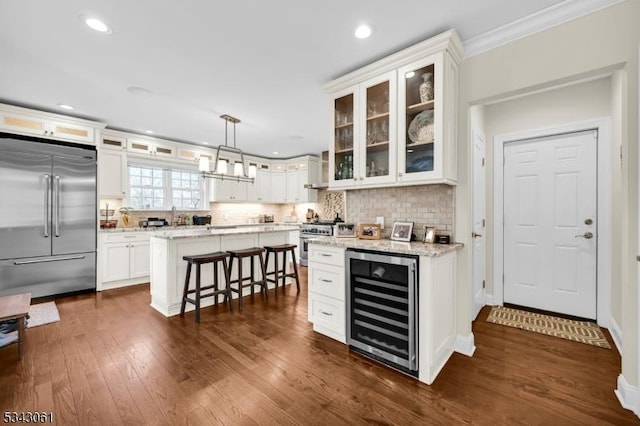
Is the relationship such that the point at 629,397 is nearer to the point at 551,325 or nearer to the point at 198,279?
the point at 551,325

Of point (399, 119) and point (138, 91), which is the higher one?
point (138, 91)

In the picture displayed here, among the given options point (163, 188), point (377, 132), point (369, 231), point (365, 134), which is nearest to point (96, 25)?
point (365, 134)

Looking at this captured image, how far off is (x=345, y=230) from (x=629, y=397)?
7.51 ft

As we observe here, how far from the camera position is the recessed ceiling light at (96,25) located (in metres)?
2.08

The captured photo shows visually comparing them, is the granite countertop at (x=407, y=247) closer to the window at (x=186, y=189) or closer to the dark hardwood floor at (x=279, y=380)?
the dark hardwood floor at (x=279, y=380)

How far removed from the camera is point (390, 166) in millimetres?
2547

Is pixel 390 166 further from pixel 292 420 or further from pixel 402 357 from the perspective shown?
pixel 292 420

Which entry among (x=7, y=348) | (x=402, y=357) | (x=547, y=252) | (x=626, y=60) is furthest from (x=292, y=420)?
(x=547, y=252)

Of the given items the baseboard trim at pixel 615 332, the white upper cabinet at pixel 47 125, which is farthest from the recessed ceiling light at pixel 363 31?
the white upper cabinet at pixel 47 125

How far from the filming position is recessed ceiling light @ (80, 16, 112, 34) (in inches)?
81.7

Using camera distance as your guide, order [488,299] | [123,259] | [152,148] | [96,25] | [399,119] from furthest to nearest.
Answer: [152,148]
[123,259]
[488,299]
[399,119]
[96,25]

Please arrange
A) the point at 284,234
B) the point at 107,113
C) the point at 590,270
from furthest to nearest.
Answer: the point at 284,234, the point at 107,113, the point at 590,270

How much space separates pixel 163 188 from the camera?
18.4 feet

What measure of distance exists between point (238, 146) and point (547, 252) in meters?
5.68
